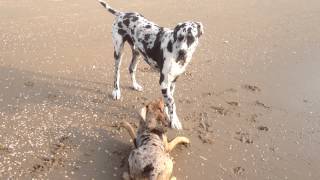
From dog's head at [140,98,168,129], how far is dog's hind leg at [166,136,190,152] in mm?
272

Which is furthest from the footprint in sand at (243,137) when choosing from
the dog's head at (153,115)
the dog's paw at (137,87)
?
the dog's paw at (137,87)

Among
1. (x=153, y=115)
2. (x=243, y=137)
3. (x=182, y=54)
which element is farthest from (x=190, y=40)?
(x=243, y=137)

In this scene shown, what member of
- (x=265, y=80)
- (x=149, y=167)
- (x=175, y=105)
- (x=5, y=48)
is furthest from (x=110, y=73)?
(x=149, y=167)

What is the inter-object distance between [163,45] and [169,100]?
0.72 m

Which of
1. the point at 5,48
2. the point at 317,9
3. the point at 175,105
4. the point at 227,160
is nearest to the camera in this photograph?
the point at 227,160

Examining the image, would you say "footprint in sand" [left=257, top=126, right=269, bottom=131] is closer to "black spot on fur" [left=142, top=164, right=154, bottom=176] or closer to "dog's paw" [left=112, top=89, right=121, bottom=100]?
"dog's paw" [left=112, top=89, right=121, bottom=100]

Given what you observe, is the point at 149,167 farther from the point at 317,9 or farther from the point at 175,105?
the point at 317,9

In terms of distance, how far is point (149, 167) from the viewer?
15.5 ft

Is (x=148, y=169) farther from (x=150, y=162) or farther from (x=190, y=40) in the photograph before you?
(x=190, y=40)

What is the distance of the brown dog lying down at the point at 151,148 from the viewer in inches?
187

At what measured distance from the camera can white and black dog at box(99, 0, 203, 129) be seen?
578cm

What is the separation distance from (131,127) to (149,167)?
3.54 feet

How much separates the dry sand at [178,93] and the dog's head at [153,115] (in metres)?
0.41

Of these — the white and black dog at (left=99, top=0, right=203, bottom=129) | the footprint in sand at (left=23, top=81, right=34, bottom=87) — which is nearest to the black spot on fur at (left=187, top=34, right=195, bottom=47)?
the white and black dog at (left=99, top=0, right=203, bottom=129)
